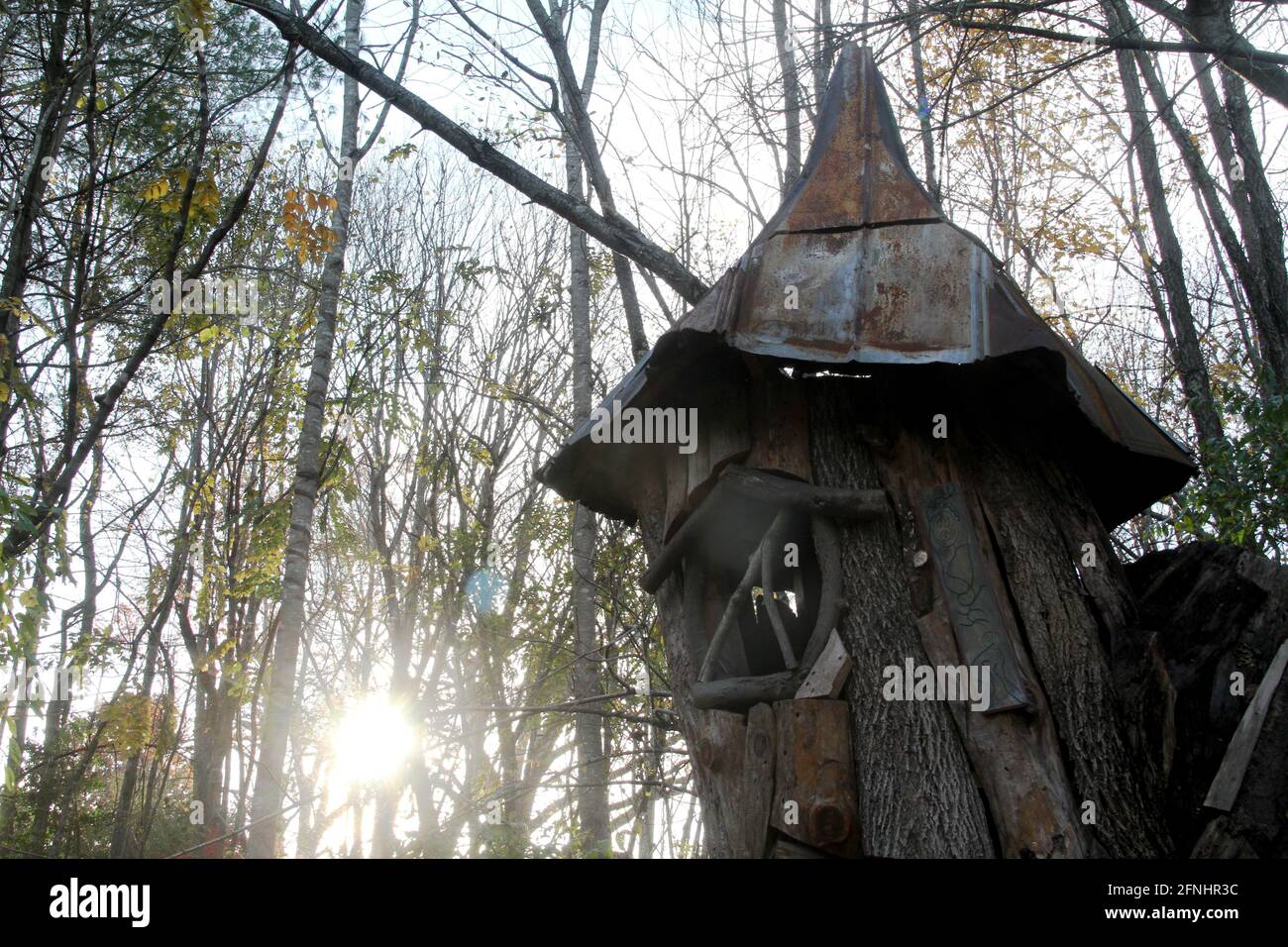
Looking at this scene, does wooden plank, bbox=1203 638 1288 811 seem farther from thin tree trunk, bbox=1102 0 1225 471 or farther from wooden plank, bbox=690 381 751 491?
thin tree trunk, bbox=1102 0 1225 471

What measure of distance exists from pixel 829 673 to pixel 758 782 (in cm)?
49

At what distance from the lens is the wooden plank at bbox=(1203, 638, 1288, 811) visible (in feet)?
12.0

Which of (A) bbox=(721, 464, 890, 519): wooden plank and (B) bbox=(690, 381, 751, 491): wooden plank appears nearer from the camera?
(A) bbox=(721, 464, 890, 519): wooden plank

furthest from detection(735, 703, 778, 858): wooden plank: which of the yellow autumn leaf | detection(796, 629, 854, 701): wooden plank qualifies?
the yellow autumn leaf

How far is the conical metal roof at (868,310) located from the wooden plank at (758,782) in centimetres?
143

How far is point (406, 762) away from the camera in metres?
13.9

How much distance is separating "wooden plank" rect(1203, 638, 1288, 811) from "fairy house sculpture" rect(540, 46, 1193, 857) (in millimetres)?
229

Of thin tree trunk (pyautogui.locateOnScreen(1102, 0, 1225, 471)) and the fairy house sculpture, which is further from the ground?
thin tree trunk (pyautogui.locateOnScreen(1102, 0, 1225, 471))

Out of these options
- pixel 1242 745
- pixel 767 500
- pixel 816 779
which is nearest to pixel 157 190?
pixel 767 500

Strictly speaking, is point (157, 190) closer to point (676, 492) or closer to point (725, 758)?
point (676, 492)
